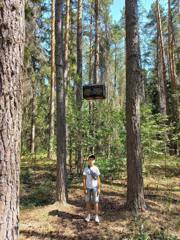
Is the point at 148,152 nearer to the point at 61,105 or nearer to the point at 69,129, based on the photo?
the point at 69,129

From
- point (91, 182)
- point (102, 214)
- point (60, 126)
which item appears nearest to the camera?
point (91, 182)

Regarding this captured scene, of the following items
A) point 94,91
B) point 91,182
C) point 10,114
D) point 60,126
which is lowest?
point 91,182

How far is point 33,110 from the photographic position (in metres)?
18.2

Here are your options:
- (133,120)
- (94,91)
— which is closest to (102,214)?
(133,120)

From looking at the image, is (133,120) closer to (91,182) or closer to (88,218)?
(91,182)

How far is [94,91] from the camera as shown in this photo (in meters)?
7.77

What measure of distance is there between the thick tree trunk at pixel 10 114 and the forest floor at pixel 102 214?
3.77 metres

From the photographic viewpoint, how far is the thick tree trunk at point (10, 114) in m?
3.66

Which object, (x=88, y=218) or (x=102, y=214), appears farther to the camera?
(x=102, y=214)

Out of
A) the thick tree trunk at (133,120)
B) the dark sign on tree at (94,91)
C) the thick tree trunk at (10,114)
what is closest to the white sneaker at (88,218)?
the thick tree trunk at (133,120)

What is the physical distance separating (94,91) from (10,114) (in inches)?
166

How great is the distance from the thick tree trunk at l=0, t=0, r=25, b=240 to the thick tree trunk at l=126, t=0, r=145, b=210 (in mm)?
5184

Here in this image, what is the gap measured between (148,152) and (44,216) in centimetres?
606

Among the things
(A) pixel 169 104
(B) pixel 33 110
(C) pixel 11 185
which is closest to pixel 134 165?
(C) pixel 11 185
